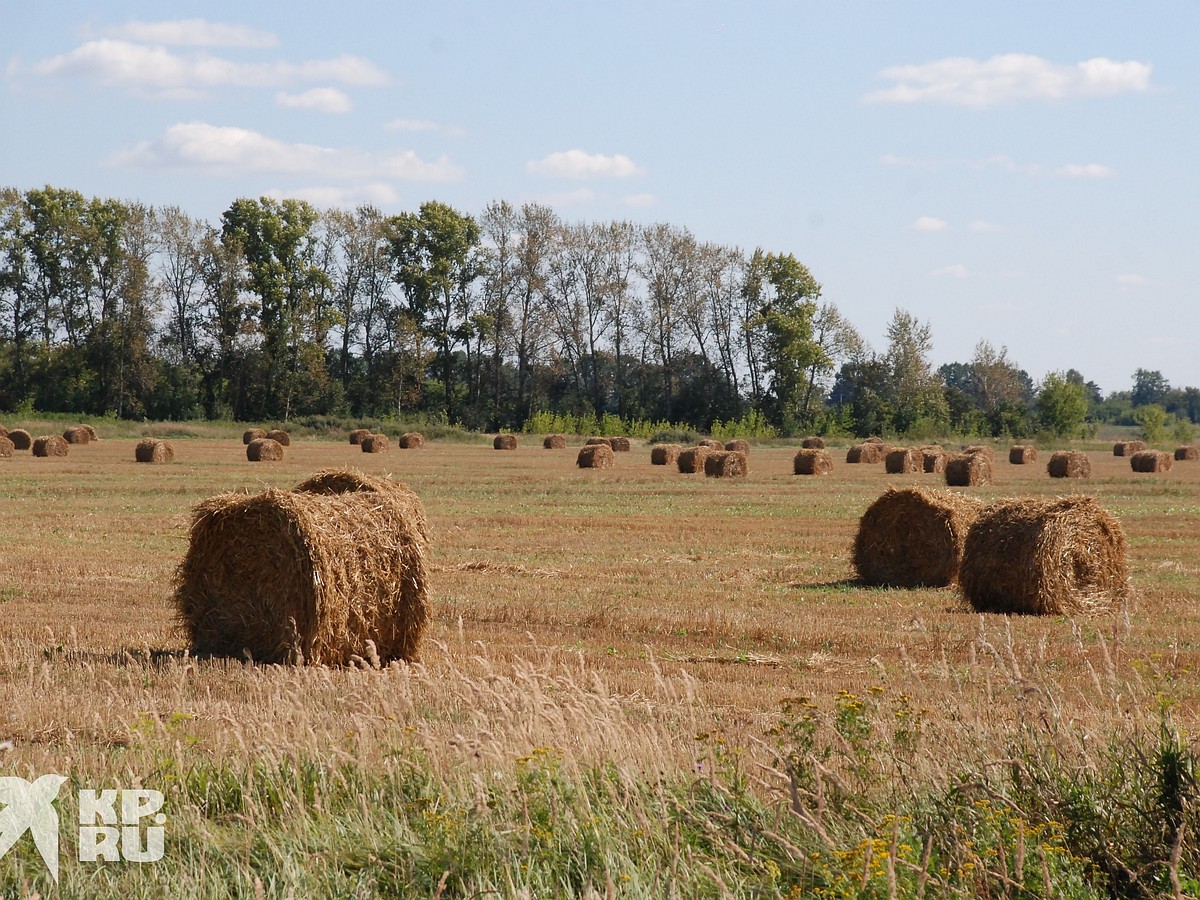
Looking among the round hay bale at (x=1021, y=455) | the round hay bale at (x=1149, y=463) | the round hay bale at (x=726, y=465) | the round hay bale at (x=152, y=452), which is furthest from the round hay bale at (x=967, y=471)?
the round hay bale at (x=152, y=452)

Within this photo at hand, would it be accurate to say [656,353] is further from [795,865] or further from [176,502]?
[795,865]

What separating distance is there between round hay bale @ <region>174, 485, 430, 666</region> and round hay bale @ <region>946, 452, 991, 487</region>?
88.8 ft

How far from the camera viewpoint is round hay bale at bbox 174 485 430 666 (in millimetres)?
11117

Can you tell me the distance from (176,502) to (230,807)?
2400 centimetres

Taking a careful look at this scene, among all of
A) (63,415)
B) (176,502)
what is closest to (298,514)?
(176,502)

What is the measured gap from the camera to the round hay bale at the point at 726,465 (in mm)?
39844

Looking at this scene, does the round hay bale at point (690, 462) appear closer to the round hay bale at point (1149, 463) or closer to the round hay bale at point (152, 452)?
the round hay bale at point (1149, 463)

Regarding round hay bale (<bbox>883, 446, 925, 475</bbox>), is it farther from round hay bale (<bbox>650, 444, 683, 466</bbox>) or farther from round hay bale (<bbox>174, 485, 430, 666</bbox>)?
round hay bale (<bbox>174, 485, 430, 666</bbox>)

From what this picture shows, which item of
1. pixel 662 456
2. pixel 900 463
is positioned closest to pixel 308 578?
pixel 900 463

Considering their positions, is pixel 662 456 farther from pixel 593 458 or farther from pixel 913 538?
pixel 913 538

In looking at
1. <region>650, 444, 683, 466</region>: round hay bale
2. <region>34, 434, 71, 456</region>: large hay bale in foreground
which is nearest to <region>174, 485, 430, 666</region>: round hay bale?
<region>650, 444, 683, 466</region>: round hay bale

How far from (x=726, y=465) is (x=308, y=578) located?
1163 inches

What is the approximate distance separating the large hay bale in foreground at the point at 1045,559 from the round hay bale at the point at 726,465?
23.4 metres

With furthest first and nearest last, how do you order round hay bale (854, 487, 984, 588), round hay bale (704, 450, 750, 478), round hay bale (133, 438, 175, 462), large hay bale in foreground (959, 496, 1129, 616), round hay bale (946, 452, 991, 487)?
1. round hay bale (133, 438, 175, 462)
2. round hay bale (704, 450, 750, 478)
3. round hay bale (946, 452, 991, 487)
4. round hay bale (854, 487, 984, 588)
5. large hay bale in foreground (959, 496, 1129, 616)
